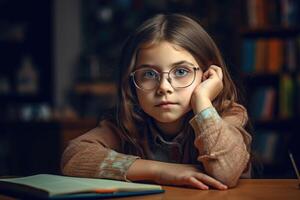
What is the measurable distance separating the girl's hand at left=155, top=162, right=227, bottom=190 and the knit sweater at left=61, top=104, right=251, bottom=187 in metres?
0.03

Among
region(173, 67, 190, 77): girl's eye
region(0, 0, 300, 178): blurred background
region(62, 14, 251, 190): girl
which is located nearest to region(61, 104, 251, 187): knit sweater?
region(62, 14, 251, 190): girl

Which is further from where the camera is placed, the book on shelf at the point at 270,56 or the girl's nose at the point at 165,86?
the book on shelf at the point at 270,56

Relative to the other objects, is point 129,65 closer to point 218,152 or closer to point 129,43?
point 129,43

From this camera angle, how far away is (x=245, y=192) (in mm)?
1175

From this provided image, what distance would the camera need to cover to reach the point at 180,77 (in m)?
1.36

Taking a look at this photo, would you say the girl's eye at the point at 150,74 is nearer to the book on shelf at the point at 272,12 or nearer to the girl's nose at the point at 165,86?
the girl's nose at the point at 165,86

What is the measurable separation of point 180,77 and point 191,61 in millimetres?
67

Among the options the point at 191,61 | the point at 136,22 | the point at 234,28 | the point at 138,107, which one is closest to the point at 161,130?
the point at 138,107

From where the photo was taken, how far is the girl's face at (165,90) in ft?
4.44

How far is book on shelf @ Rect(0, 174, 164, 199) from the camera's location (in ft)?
3.45

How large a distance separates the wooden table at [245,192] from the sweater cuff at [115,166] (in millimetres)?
110

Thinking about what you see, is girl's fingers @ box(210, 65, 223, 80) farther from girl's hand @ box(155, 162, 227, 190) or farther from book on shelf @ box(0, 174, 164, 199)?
book on shelf @ box(0, 174, 164, 199)

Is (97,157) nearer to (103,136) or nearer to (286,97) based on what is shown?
(103,136)

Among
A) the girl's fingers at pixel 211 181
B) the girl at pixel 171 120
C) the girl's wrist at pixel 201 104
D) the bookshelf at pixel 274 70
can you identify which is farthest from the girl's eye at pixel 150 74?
the bookshelf at pixel 274 70
